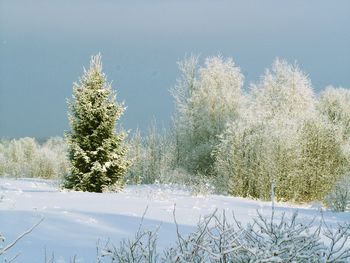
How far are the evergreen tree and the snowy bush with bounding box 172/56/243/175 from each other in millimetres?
12669

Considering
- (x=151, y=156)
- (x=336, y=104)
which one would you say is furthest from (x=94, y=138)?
(x=336, y=104)

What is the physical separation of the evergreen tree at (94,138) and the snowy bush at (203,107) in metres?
12.7

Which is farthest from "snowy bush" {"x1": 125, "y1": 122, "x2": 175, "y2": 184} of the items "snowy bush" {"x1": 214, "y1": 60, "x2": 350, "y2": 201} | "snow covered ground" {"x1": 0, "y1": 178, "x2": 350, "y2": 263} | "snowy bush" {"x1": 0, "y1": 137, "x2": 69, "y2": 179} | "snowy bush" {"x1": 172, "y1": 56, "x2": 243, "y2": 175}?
"snow covered ground" {"x1": 0, "y1": 178, "x2": 350, "y2": 263}

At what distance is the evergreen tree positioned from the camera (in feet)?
60.0

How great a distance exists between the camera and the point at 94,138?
61.1 ft

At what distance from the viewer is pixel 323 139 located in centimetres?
2592

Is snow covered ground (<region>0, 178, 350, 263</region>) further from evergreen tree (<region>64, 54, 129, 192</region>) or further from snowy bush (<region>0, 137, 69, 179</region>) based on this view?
snowy bush (<region>0, 137, 69, 179</region>)

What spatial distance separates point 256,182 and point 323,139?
5.40m

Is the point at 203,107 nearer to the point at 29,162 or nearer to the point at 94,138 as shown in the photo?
the point at 94,138

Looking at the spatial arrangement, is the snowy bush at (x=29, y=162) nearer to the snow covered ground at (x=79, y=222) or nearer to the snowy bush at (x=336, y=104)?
the snowy bush at (x=336, y=104)

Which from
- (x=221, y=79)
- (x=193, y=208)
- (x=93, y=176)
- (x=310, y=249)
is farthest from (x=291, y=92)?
(x=310, y=249)

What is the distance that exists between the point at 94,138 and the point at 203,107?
13931 millimetres

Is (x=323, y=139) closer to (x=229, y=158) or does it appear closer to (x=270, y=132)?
(x=270, y=132)

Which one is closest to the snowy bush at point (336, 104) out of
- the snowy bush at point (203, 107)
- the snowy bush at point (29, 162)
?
the snowy bush at point (203, 107)
